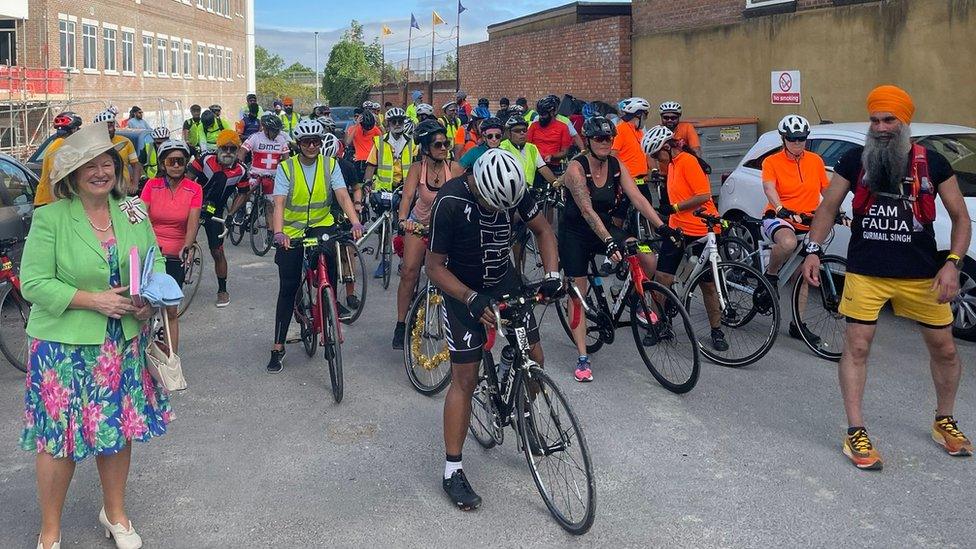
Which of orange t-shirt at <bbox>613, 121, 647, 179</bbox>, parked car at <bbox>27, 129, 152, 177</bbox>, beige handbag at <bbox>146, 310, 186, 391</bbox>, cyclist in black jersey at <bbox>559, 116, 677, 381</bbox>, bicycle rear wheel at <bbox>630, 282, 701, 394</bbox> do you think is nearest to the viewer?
beige handbag at <bbox>146, 310, 186, 391</bbox>

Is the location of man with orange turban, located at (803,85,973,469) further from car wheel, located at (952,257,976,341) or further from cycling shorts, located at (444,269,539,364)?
car wheel, located at (952,257,976,341)

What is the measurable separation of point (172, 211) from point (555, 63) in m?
17.7

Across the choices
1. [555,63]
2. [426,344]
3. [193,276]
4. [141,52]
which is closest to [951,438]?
[426,344]

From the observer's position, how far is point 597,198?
7.07 metres

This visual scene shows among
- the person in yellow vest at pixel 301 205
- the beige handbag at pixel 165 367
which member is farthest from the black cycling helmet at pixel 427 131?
the beige handbag at pixel 165 367

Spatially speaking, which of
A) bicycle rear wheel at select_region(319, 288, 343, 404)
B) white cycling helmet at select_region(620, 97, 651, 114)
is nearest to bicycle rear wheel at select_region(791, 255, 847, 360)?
bicycle rear wheel at select_region(319, 288, 343, 404)

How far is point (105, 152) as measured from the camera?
4078 millimetres

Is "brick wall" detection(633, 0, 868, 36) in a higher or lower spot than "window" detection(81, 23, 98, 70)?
lower

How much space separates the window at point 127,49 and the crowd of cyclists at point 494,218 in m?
33.4

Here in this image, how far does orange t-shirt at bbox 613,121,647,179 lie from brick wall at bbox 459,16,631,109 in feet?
33.2

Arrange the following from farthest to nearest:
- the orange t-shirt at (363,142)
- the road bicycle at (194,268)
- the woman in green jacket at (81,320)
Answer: the orange t-shirt at (363,142)
the road bicycle at (194,268)
the woman in green jacket at (81,320)

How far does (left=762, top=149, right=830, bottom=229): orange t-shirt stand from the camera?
7.98m

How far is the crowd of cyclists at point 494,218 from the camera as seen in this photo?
4.79m

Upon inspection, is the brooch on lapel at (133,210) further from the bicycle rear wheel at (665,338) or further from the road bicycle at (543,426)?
the bicycle rear wheel at (665,338)
